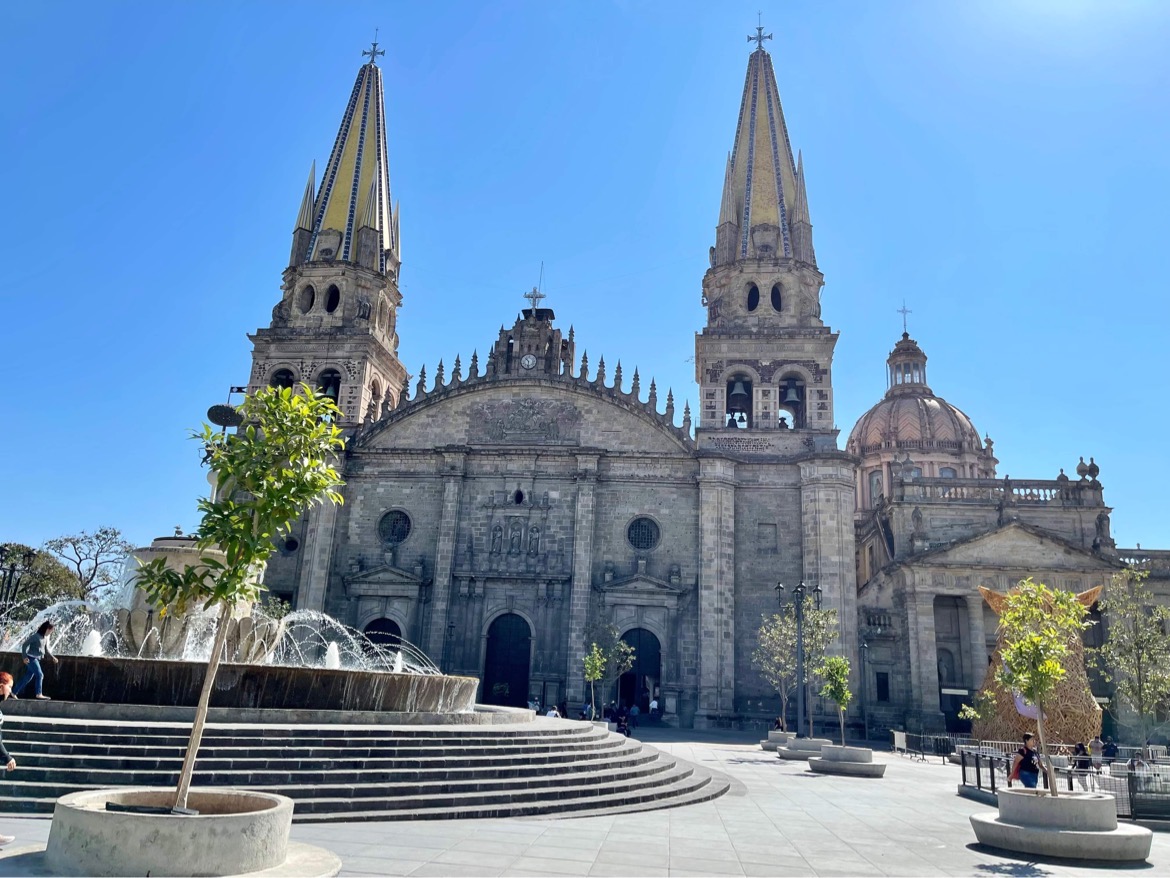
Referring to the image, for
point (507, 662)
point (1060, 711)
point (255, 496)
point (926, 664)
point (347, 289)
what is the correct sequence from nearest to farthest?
point (255, 496)
point (1060, 711)
point (926, 664)
point (507, 662)
point (347, 289)

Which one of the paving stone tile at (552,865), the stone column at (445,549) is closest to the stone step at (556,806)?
the paving stone tile at (552,865)

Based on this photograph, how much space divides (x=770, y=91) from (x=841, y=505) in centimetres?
2351

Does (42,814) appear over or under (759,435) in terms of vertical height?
under

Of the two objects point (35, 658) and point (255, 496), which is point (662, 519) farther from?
point (255, 496)

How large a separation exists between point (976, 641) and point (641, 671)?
1339 centimetres

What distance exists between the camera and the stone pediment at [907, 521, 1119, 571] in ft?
111

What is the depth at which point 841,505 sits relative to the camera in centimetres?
3381

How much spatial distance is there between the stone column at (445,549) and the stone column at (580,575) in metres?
5.12

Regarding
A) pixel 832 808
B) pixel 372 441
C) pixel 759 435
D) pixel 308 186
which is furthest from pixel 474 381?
pixel 832 808

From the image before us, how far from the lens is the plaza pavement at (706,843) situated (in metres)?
7.95

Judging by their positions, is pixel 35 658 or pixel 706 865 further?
pixel 35 658

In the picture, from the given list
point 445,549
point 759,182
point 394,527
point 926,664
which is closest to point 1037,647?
point 926,664

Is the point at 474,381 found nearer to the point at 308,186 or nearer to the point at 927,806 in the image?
the point at 308,186

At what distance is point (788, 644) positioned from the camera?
29.8 metres
